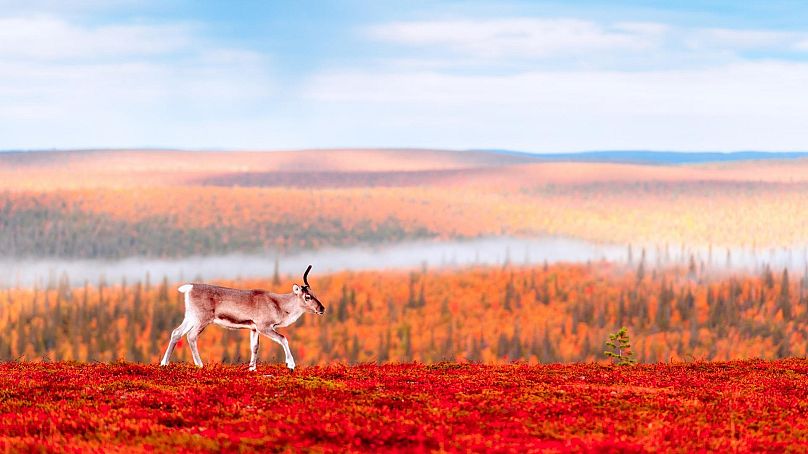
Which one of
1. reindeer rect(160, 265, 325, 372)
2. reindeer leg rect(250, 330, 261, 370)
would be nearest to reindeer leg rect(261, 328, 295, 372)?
reindeer rect(160, 265, 325, 372)

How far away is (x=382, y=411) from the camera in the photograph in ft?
74.8

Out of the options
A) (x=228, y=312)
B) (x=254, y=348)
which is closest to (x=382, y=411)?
(x=254, y=348)

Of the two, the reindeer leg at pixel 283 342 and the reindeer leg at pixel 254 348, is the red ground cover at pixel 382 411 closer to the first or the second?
the reindeer leg at pixel 283 342

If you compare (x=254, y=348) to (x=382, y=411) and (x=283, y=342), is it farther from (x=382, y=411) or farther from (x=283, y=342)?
(x=382, y=411)

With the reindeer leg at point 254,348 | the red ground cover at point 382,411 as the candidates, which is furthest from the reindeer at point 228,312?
the red ground cover at point 382,411

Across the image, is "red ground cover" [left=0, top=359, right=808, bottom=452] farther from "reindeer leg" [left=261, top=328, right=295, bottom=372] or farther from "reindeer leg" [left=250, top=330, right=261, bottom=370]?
"reindeer leg" [left=250, top=330, right=261, bottom=370]

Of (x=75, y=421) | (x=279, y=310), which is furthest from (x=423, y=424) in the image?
(x=279, y=310)

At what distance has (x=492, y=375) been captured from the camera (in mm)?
32469

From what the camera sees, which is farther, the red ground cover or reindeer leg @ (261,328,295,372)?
reindeer leg @ (261,328,295,372)

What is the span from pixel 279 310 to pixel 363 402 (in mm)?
11302

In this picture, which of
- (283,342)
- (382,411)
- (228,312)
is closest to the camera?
(382,411)

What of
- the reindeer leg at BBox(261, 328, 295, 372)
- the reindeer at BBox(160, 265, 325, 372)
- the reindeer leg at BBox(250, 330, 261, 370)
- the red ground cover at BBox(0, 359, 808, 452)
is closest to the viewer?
the red ground cover at BBox(0, 359, 808, 452)

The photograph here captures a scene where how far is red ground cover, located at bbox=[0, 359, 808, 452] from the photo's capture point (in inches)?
770

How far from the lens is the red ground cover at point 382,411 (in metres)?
19.5
